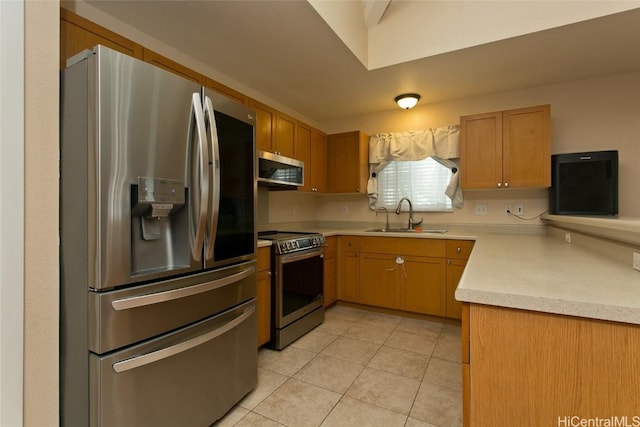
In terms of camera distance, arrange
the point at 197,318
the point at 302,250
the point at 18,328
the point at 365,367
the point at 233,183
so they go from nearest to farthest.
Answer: the point at 18,328
the point at 197,318
the point at 233,183
the point at 365,367
the point at 302,250

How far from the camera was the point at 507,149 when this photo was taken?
9.40 feet

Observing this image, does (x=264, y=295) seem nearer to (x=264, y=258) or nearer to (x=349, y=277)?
(x=264, y=258)

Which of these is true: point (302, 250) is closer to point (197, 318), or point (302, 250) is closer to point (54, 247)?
point (197, 318)

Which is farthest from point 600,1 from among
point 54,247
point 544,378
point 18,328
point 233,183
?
point 18,328

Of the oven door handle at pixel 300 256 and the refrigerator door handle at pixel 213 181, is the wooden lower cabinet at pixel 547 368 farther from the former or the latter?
the oven door handle at pixel 300 256

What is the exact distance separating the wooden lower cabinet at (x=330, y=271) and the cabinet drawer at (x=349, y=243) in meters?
0.07

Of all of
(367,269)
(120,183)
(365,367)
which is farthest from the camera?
(367,269)

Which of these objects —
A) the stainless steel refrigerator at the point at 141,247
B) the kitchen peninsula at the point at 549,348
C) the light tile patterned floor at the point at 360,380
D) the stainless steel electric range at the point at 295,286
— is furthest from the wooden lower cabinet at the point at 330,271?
the kitchen peninsula at the point at 549,348

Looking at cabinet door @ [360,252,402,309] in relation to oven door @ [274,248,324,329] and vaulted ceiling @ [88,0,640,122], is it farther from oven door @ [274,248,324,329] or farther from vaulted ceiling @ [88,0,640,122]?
vaulted ceiling @ [88,0,640,122]

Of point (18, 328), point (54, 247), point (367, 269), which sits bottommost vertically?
point (367, 269)

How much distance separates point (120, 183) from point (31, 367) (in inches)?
26.9

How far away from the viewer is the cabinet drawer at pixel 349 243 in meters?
3.31

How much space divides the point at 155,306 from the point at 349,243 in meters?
2.33

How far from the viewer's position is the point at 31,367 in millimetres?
1025
